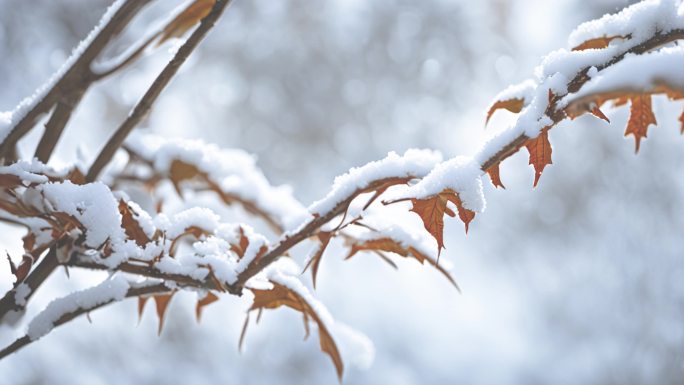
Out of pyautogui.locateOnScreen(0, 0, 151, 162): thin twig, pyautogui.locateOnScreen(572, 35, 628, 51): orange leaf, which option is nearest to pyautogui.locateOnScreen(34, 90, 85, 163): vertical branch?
pyautogui.locateOnScreen(0, 0, 151, 162): thin twig

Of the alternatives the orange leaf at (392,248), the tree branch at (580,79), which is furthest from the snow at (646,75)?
the orange leaf at (392,248)

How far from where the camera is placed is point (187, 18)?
1.51ft

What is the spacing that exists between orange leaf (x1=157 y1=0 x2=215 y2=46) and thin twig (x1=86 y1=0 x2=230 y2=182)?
2.3 inches

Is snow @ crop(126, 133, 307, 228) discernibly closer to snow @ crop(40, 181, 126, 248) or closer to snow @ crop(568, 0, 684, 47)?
snow @ crop(40, 181, 126, 248)

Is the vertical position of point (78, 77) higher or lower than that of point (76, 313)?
higher

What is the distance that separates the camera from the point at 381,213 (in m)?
0.47

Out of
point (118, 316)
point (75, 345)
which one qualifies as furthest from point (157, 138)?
point (118, 316)

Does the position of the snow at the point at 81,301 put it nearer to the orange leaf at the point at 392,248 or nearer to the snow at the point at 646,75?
the orange leaf at the point at 392,248

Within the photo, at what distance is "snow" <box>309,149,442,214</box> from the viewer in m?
0.37

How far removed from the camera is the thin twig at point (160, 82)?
395mm

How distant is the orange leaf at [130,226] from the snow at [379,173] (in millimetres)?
121

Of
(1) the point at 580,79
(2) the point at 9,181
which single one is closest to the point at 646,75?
(1) the point at 580,79

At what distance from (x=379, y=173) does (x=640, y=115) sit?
19 centimetres

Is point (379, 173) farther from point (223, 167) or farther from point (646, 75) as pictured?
point (223, 167)
